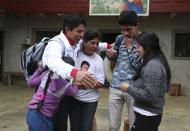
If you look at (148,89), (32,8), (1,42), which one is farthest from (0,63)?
(148,89)

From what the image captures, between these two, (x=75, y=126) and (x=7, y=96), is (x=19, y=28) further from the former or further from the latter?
(x=75, y=126)

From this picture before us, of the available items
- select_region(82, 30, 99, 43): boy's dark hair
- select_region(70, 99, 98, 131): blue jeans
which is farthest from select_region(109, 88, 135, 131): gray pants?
select_region(82, 30, 99, 43): boy's dark hair

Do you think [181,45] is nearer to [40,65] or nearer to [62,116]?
[62,116]

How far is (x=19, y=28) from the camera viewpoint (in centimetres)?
1321

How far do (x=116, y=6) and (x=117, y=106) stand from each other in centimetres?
747

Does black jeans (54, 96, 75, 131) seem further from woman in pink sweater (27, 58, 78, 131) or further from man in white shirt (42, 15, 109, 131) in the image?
woman in pink sweater (27, 58, 78, 131)

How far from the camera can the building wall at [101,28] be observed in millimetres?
11766

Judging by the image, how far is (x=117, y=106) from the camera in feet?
14.0

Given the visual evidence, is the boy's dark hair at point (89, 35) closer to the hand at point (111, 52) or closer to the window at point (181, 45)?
the hand at point (111, 52)

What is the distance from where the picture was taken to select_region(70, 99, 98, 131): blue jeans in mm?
3953

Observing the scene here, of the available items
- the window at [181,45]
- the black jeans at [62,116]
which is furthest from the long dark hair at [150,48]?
the window at [181,45]

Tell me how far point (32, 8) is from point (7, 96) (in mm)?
3011

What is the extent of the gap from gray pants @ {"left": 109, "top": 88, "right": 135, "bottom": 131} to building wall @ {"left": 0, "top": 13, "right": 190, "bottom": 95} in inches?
305

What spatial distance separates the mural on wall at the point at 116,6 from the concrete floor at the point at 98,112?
91.4 inches
